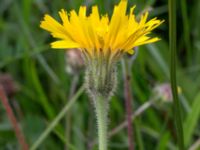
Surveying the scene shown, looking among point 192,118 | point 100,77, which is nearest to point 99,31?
point 100,77

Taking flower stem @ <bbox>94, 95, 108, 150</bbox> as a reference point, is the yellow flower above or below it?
above

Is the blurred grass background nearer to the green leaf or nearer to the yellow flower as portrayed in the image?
the green leaf

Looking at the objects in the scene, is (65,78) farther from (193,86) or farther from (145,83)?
(193,86)

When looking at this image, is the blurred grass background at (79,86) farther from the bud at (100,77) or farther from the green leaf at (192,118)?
the bud at (100,77)

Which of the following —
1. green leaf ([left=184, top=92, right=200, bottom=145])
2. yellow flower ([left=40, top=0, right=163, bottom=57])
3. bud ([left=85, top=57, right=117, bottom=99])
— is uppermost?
yellow flower ([left=40, top=0, right=163, bottom=57])

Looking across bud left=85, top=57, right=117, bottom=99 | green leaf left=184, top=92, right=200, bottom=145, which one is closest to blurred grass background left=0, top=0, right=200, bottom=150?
green leaf left=184, top=92, right=200, bottom=145

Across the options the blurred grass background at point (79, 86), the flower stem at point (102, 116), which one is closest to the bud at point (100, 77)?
the flower stem at point (102, 116)

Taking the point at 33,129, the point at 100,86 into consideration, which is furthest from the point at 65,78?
the point at 100,86
